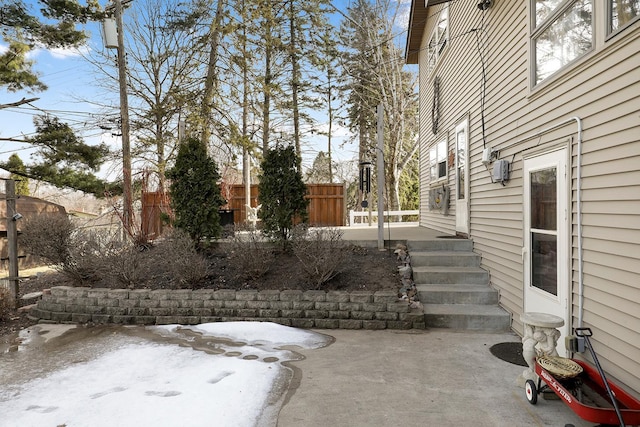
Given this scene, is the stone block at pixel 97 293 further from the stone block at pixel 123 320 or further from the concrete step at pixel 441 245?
the concrete step at pixel 441 245

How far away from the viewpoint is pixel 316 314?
4.73 m

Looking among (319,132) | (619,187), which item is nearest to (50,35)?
(319,132)

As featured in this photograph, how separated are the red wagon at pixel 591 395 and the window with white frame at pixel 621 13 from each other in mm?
2164

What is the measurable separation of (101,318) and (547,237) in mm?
5277

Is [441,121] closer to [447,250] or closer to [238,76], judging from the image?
[447,250]

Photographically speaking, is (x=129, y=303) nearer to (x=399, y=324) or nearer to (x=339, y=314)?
(x=339, y=314)

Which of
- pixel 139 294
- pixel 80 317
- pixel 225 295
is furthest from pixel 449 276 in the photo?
pixel 80 317

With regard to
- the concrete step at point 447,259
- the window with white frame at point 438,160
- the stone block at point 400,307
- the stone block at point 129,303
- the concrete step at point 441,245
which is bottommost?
the stone block at point 129,303

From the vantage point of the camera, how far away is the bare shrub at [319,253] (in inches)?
196

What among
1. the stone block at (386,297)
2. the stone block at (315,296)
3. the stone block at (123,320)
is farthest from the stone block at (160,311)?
the stone block at (386,297)

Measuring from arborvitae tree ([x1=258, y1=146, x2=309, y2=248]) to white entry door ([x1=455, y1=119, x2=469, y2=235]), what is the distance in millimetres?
2559

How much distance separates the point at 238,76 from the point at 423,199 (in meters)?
7.55

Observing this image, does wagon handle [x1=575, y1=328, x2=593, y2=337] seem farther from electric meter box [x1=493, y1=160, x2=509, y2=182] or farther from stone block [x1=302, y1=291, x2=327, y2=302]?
stone block [x1=302, y1=291, x2=327, y2=302]

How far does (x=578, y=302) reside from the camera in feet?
9.93
